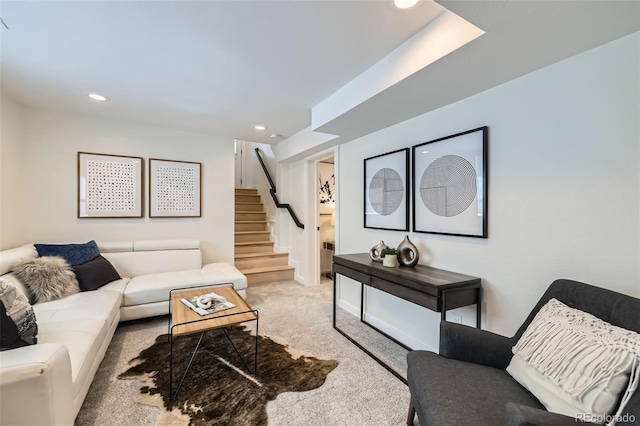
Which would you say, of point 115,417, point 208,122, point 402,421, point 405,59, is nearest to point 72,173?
point 208,122

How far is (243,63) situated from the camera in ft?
6.35

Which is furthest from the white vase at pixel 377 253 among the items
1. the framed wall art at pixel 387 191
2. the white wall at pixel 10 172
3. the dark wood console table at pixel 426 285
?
the white wall at pixel 10 172

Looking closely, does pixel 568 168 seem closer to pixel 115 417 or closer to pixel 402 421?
pixel 402 421

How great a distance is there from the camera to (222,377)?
1.95 metres

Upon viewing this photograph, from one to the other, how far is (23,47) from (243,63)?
4.77ft

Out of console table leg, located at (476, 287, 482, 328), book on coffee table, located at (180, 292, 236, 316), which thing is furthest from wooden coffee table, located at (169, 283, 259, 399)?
console table leg, located at (476, 287, 482, 328)

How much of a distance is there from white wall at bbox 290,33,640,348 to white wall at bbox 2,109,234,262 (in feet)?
9.76

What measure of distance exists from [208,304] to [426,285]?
1.63 meters

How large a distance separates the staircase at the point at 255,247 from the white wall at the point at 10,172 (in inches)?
98.5

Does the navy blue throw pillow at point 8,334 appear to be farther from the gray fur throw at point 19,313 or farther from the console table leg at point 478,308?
the console table leg at point 478,308

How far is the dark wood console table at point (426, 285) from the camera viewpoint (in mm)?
1750

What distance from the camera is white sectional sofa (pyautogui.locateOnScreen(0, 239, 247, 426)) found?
1.09m

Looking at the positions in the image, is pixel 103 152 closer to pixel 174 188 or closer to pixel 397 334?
pixel 174 188

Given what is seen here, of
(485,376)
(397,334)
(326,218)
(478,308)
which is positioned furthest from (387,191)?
(326,218)
